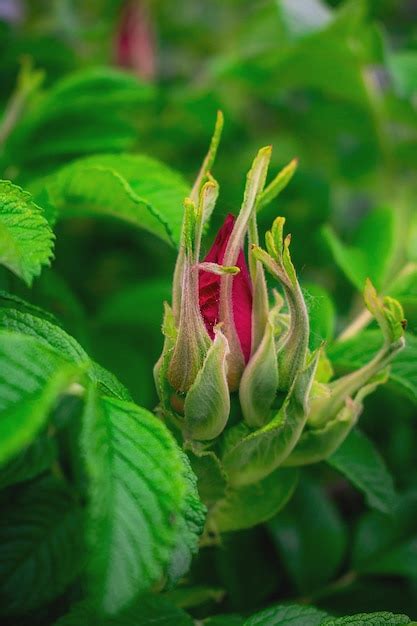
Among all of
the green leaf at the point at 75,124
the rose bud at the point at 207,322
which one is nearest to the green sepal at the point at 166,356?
the rose bud at the point at 207,322

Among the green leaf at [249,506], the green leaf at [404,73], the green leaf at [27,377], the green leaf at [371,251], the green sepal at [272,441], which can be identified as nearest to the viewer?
the green leaf at [27,377]

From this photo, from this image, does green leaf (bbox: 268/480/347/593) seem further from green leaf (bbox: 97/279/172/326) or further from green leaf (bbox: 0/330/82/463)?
green leaf (bbox: 0/330/82/463)

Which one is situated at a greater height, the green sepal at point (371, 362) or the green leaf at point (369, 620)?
the green sepal at point (371, 362)

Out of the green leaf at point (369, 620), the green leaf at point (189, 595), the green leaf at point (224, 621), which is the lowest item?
the green leaf at point (189, 595)

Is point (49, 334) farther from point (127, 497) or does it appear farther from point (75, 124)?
point (75, 124)

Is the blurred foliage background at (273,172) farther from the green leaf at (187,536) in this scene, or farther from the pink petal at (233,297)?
the green leaf at (187,536)

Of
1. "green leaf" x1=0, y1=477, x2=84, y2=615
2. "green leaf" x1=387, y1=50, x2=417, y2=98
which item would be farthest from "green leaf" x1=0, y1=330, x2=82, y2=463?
"green leaf" x1=387, y1=50, x2=417, y2=98
